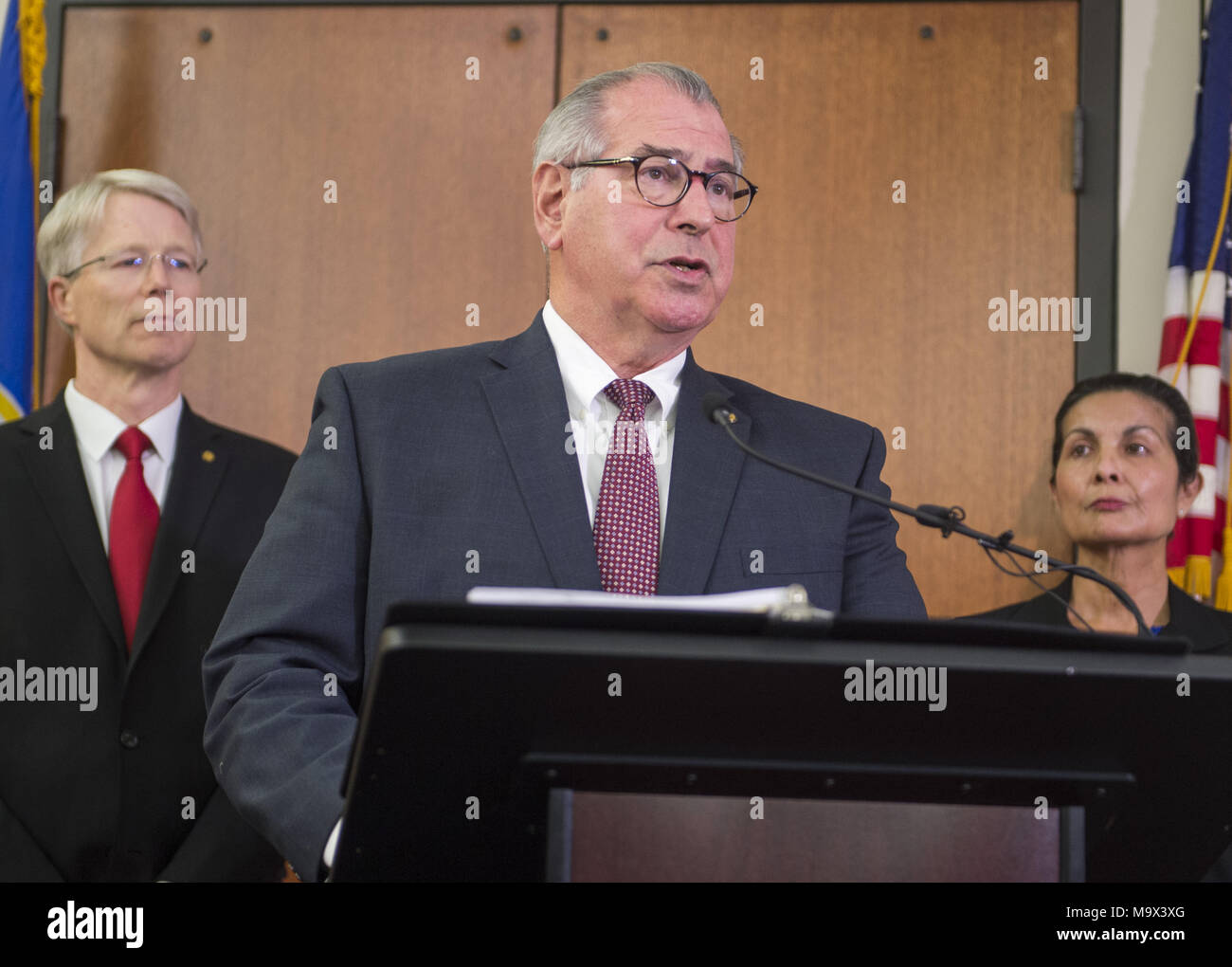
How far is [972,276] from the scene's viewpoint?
10.3 ft

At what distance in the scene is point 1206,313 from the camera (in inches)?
116

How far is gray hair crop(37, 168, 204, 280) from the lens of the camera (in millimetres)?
2883

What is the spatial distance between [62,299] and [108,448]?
418 mm

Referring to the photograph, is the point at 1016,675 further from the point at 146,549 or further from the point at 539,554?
the point at 146,549

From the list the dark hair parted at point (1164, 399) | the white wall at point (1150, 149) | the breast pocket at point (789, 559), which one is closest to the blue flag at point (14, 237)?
the breast pocket at point (789, 559)

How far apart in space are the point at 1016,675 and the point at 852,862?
0.22 m

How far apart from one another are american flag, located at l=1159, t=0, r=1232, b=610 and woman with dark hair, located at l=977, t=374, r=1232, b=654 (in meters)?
0.07

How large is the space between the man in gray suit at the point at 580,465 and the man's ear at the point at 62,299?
4.24 ft

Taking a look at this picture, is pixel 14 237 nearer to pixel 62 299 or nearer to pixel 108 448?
pixel 62 299

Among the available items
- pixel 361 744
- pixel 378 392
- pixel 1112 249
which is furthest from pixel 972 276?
pixel 361 744

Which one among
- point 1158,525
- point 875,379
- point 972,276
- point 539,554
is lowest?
point 539,554

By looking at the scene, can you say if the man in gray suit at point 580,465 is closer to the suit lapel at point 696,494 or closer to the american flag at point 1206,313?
the suit lapel at point 696,494

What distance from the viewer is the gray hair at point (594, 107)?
6.77 feet

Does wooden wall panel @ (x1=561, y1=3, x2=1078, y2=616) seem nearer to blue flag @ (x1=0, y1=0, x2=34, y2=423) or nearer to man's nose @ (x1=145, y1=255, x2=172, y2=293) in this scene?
man's nose @ (x1=145, y1=255, x2=172, y2=293)
